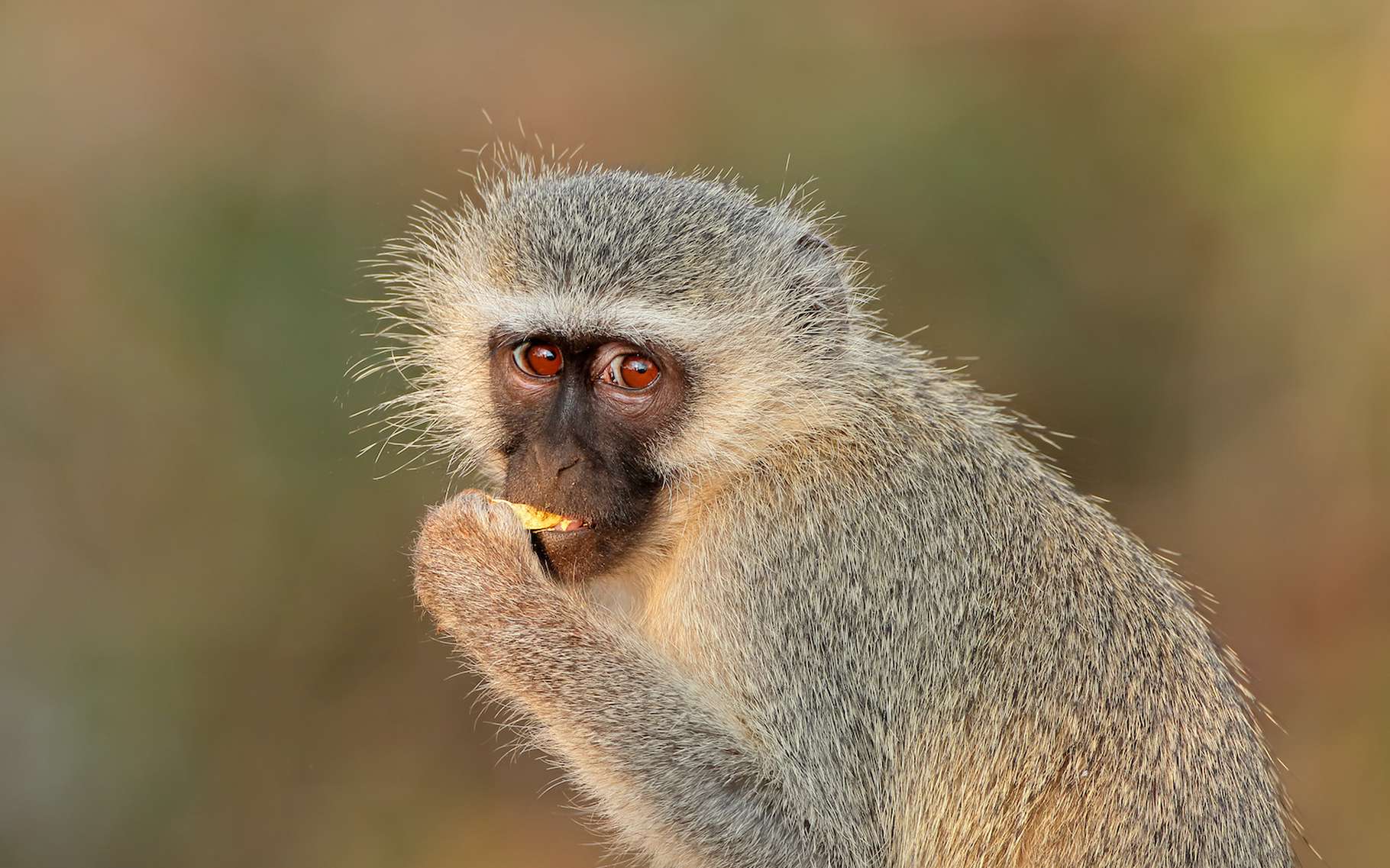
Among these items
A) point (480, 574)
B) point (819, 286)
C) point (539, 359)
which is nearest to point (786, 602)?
point (480, 574)

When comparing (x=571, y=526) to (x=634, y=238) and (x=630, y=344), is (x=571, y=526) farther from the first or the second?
(x=634, y=238)

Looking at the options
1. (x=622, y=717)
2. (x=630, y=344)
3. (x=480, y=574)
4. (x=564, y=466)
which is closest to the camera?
(x=622, y=717)

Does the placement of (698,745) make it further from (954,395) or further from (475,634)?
(954,395)

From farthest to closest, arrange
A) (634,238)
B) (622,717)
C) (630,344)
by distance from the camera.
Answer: (634,238) < (630,344) < (622,717)

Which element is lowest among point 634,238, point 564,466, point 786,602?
point 786,602

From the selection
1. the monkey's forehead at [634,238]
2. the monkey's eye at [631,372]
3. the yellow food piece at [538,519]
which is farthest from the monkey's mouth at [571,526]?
the monkey's forehead at [634,238]

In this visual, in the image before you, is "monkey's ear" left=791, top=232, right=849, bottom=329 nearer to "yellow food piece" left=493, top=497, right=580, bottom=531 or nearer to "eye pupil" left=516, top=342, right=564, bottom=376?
"eye pupil" left=516, top=342, right=564, bottom=376

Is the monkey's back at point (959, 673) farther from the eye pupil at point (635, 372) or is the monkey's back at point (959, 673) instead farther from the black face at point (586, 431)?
the eye pupil at point (635, 372)
